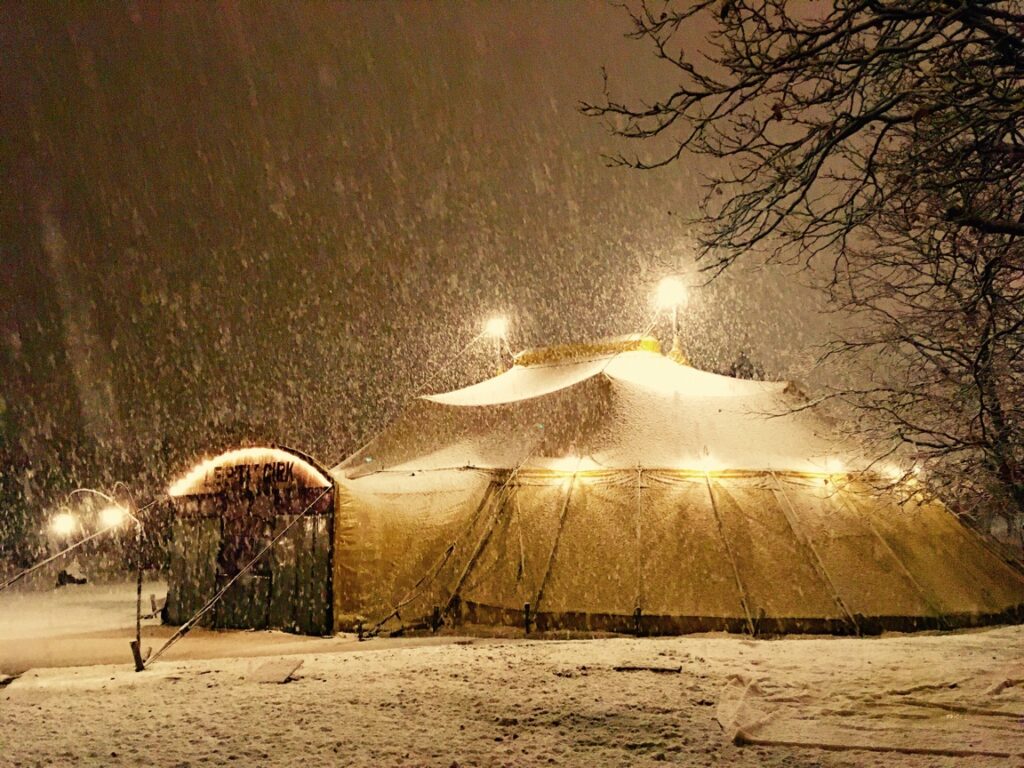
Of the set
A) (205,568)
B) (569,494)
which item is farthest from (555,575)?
(205,568)

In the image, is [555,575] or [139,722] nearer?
[139,722]

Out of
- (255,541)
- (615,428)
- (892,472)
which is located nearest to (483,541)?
Answer: (615,428)

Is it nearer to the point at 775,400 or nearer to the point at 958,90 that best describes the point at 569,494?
the point at 775,400

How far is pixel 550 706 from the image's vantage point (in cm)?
588

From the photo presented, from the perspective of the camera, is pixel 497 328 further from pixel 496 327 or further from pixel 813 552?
pixel 813 552

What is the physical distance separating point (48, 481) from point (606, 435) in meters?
33.5

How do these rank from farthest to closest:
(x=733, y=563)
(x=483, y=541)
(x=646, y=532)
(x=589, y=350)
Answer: (x=589, y=350) < (x=483, y=541) < (x=646, y=532) < (x=733, y=563)

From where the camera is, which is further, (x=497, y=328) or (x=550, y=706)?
(x=497, y=328)

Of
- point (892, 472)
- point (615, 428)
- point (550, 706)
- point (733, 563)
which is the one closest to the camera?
point (550, 706)

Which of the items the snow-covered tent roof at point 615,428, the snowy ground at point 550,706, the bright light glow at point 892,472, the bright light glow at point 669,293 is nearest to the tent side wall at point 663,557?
the snow-covered tent roof at point 615,428

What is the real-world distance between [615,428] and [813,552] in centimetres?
277

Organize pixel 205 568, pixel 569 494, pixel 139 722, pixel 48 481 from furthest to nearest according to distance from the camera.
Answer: pixel 48 481 < pixel 205 568 < pixel 569 494 < pixel 139 722

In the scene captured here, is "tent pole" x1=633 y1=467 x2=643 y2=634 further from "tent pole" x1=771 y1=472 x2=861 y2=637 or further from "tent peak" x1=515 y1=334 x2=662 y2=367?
"tent peak" x1=515 y1=334 x2=662 y2=367

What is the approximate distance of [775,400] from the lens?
11.5m
